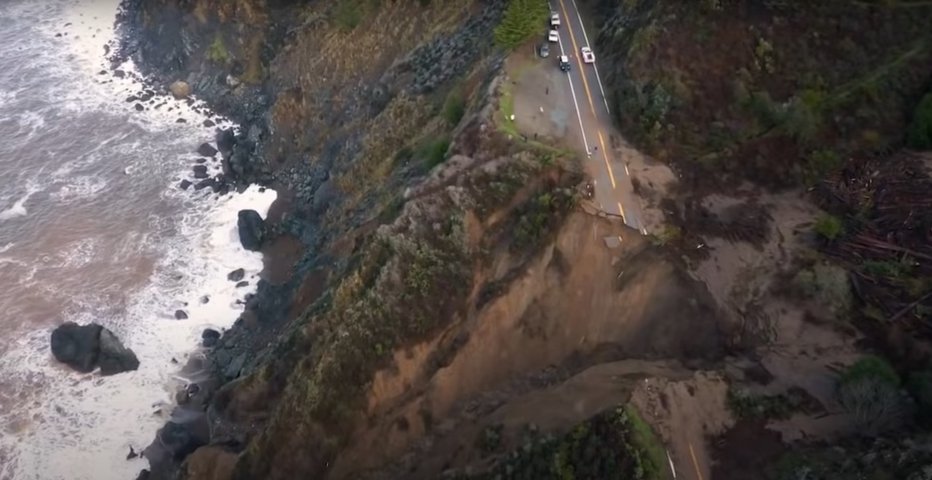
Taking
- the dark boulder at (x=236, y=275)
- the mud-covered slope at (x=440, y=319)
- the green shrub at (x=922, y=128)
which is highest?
the green shrub at (x=922, y=128)

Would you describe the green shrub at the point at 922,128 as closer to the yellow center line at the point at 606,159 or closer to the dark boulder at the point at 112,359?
the yellow center line at the point at 606,159

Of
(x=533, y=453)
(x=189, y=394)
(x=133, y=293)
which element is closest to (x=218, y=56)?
(x=133, y=293)

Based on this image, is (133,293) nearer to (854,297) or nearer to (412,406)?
(412,406)

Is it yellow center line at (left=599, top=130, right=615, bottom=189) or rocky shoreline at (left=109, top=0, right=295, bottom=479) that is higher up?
yellow center line at (left=599, top=130, right=615, bottom=189)

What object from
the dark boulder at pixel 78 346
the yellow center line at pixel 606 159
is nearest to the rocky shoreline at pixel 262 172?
the dark boulder at pixel 78 346

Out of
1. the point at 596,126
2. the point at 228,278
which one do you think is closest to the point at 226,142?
the point at 228,278

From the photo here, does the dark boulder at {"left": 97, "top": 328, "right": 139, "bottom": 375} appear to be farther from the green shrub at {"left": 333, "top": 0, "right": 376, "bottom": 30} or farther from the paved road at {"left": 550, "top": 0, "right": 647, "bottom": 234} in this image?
the paved road at {"left": 550, "top": 0, "right": 647, "bottom": 234}

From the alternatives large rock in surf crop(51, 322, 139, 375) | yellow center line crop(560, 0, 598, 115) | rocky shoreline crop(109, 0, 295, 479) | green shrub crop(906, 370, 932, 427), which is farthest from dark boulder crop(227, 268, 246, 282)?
green shrub crop(906, 370, 932, 427)
